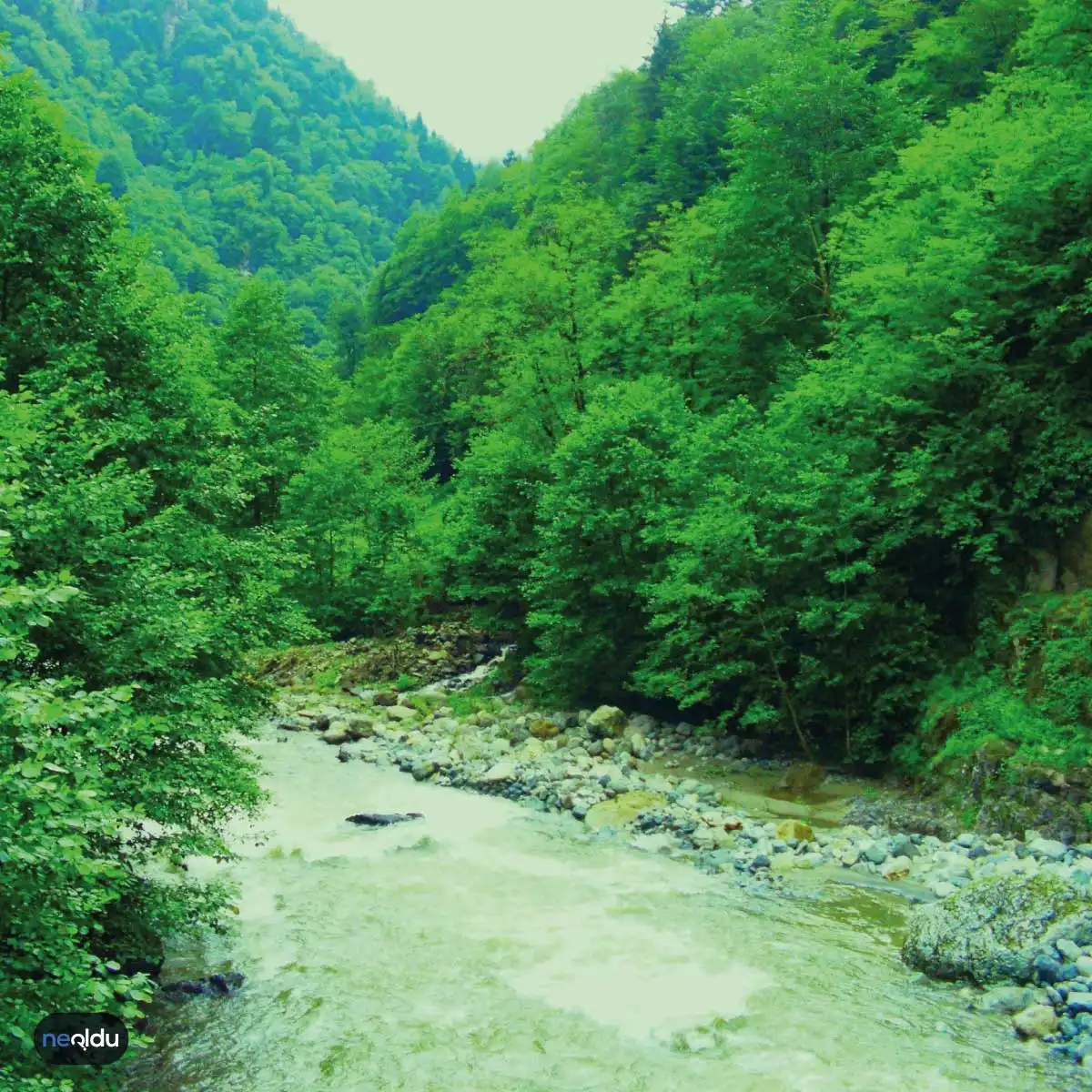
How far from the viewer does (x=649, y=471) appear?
22969 mm

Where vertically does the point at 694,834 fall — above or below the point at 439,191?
below

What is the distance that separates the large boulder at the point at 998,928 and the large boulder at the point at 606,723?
460 inches

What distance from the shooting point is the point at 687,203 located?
42.9 meters

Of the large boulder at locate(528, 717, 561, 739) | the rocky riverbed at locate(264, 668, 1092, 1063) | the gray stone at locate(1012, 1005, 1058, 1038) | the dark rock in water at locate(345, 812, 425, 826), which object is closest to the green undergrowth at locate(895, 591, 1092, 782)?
the rocky riverbed at locate(264, 668, 1092, 1063)

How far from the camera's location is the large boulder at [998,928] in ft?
30.9

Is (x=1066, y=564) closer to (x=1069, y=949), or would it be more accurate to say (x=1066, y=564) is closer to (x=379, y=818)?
(x=1069, y=949)

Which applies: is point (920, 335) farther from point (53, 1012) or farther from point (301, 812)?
point (53, 1012)

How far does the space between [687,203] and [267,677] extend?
1133 inches

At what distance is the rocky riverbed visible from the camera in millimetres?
9359

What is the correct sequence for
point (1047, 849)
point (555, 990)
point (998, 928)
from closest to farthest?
point (998, 928) < point (555, 990) < point (1047, 849)

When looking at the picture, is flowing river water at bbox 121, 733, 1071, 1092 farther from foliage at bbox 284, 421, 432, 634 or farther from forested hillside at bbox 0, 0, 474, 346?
forested hillside at bbox 0, 0, 474, 346

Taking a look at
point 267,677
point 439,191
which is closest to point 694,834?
point 267,677

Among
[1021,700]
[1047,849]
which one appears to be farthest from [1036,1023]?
[1021,700]

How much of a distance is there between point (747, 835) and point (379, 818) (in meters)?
6.59
